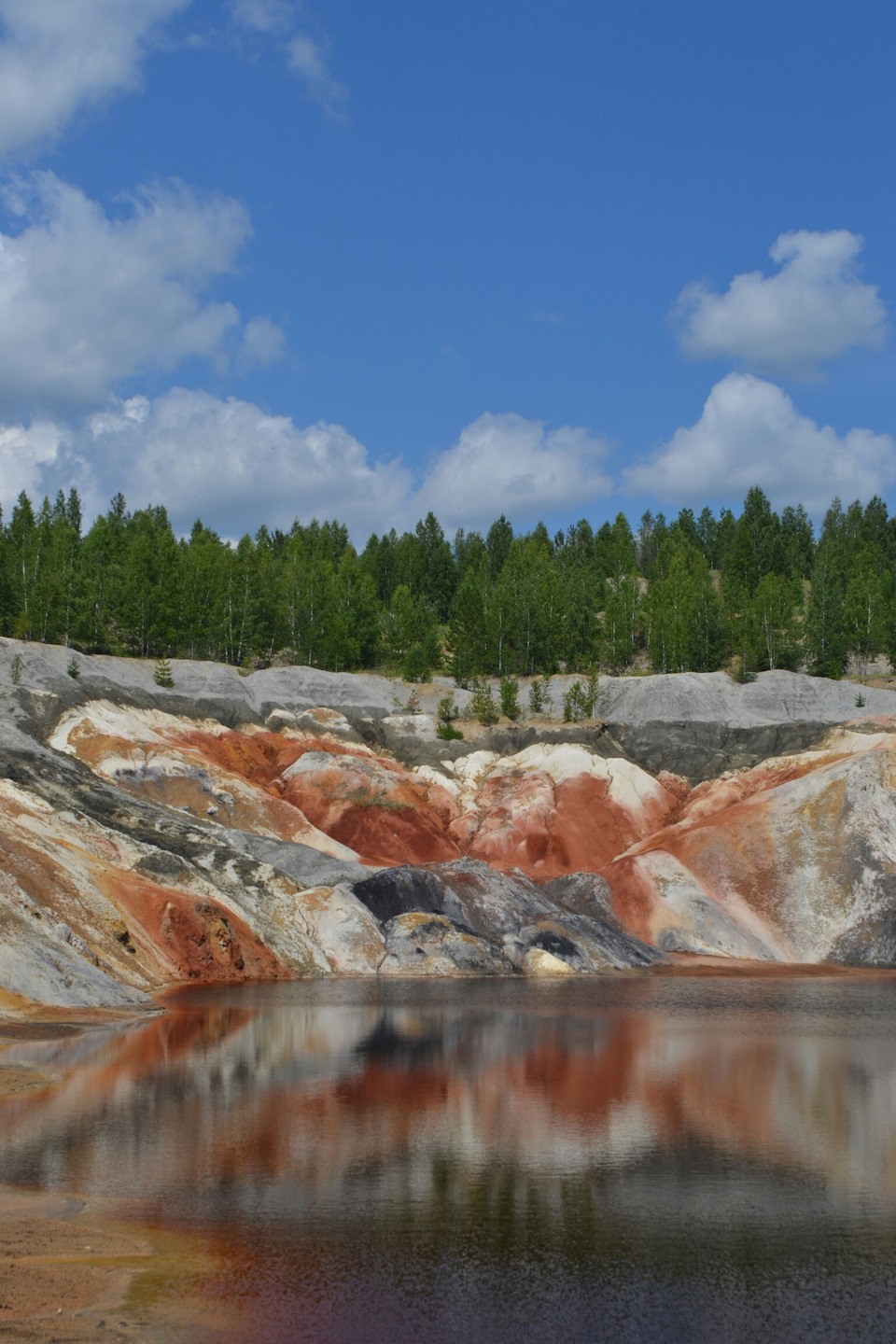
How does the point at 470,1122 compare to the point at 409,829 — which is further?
the point at 409,829

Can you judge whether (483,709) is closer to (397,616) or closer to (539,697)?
(539,697)

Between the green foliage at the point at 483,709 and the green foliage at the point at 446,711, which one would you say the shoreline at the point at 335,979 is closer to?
the green foliage at the point at 483,709

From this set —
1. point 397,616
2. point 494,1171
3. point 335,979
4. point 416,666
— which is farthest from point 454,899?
point 397,616

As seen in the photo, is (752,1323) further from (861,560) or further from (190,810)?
(861,560)

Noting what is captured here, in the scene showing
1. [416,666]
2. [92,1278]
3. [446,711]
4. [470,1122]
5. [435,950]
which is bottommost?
[435,950]

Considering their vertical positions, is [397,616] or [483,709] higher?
[397,616]

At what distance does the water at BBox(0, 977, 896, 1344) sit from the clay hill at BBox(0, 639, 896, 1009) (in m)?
16.4

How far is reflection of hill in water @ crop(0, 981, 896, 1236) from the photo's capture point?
1808 cm

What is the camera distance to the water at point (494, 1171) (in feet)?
45.6

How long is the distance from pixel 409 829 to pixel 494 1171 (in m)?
69.4

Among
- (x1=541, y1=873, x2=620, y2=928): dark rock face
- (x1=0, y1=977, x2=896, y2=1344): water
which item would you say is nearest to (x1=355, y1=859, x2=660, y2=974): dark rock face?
(x1=541, y1=873, x2=620, y2=928): dark rock face

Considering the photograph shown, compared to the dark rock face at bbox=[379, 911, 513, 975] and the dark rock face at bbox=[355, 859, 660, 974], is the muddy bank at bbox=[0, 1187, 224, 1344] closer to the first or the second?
the dark rock face at bbox=[379, 911, 513, 975]

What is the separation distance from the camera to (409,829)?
292 feet

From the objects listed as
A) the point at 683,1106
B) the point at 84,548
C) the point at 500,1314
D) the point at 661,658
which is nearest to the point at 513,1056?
the point at 683,1106
